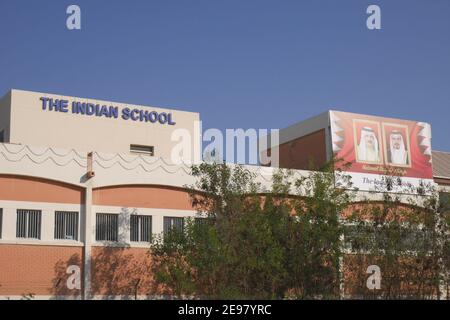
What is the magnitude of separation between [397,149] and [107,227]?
20579 millimetres

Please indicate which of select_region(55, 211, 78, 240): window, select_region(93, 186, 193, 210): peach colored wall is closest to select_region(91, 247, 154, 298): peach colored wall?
select_region(55, 211, 78, 240): window

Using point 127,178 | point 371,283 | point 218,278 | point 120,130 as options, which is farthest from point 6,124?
point 371,283

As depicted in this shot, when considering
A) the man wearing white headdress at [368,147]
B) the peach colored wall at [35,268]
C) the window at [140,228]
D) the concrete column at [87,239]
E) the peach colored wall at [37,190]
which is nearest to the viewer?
the peach colored wall at [35,268]

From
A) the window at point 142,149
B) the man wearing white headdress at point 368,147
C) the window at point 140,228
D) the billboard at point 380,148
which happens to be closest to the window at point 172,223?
the window at point 140,228

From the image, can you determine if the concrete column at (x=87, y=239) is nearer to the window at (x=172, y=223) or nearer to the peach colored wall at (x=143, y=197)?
the peach colored wall at (x=143, y=197)

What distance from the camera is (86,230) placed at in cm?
3328

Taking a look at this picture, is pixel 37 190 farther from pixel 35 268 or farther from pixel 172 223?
pixel 172 223

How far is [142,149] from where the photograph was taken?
1827 inches

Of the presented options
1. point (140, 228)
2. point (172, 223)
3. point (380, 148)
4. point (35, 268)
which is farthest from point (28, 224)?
point (380, 148)

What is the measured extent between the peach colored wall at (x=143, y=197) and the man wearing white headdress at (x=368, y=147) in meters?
13.2

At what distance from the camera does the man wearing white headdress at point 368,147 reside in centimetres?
4410

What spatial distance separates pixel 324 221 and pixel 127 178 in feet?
33.1
